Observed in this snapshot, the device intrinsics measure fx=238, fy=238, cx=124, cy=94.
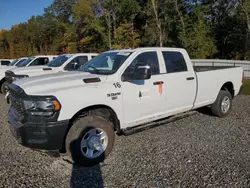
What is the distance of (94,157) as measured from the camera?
3877 mm

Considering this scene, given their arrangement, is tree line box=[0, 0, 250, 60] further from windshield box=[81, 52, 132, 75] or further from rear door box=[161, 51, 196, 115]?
windshield box=[81, 52, 132, 75]

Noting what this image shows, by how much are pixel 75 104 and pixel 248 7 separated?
25.1 m

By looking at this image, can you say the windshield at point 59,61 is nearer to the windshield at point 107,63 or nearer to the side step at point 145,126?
the windshield at point 107,63

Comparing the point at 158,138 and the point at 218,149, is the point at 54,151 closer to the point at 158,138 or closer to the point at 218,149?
the point at 158,138

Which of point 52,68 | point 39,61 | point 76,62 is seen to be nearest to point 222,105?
point 76,62

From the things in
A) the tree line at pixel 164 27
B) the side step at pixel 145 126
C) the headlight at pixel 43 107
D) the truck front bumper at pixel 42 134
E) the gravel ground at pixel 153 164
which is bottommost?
the gravel ground at pixel 153 164

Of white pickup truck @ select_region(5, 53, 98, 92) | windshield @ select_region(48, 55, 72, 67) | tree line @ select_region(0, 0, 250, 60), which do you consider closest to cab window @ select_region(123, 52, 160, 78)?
white pickup truck @ select_region(5, 53, 98, 92)

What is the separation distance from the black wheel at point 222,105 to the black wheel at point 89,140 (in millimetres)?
3529

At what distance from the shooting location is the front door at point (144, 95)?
4262 mm

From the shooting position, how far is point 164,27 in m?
32.5

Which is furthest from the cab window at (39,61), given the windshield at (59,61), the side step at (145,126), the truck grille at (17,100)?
the side step at (145,126)

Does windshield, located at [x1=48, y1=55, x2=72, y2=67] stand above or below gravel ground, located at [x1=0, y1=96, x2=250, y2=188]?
above

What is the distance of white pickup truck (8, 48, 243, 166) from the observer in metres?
3.45

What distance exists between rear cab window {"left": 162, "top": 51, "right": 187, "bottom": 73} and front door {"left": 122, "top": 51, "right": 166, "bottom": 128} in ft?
0.90
